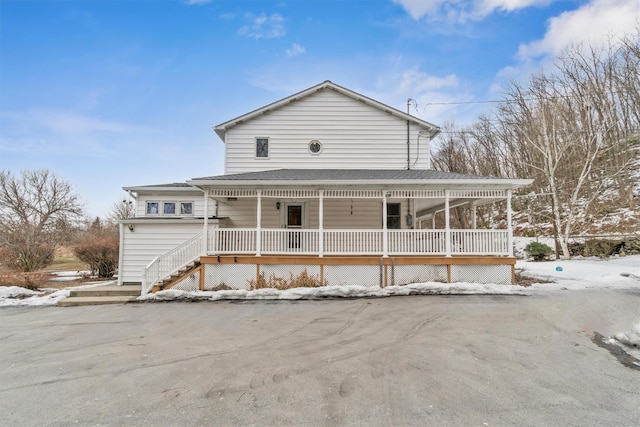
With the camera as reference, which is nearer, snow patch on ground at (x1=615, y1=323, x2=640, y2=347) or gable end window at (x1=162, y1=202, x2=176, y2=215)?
snow patch on ground at (x1=615, y1=323, x2=640, y2=347)

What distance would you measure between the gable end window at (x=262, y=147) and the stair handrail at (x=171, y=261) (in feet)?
15.2

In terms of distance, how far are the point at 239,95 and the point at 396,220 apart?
11536 mm

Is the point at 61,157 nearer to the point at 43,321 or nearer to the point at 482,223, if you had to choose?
the point at 43,321

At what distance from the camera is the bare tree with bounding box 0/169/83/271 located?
20.6 meters

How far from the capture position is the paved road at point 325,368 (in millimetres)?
3209

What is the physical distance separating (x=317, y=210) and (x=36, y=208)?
2443 cm

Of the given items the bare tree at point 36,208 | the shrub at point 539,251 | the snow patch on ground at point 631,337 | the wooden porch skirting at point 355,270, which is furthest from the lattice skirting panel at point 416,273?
the bare tree at point 36,208

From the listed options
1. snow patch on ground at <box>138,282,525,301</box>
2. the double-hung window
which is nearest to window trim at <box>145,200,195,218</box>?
snow patch on ground at <box>138,282,525,301</box>

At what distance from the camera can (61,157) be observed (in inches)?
948

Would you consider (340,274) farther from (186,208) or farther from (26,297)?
(26,297)

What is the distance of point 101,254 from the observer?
15641 millimetres

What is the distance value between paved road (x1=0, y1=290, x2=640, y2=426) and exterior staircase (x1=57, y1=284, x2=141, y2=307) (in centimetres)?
141

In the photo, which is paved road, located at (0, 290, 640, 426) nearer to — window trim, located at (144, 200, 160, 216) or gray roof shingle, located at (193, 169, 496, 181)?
gray roof shingle, located at (193, 169, 496, 181)

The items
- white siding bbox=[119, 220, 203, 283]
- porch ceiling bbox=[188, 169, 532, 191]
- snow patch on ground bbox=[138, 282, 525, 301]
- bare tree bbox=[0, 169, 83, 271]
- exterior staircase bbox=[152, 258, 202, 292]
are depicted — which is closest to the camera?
snow patch on ground bbox=[138, 282, 525, 301]
